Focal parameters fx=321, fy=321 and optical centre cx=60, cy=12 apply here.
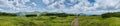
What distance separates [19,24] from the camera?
3395mm

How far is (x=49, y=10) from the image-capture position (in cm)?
346

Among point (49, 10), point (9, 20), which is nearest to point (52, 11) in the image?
point (49, 10)

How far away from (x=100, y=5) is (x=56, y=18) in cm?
49

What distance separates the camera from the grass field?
Answer: 338 centimetres

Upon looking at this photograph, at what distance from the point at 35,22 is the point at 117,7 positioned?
0.88 meters

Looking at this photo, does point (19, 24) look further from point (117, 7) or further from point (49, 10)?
point (117, 7)

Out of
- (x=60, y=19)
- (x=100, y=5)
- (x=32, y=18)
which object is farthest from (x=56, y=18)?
(x=100, y=5)

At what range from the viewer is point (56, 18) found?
3.46 metres

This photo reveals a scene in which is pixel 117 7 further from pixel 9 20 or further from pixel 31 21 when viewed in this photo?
pixel 9 20

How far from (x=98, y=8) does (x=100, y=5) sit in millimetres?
38

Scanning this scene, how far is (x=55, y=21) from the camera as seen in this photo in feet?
11.2

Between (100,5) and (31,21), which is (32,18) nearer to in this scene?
(31,21)

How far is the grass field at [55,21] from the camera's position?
338cm

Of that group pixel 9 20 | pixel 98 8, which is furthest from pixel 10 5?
pixel 98 8
